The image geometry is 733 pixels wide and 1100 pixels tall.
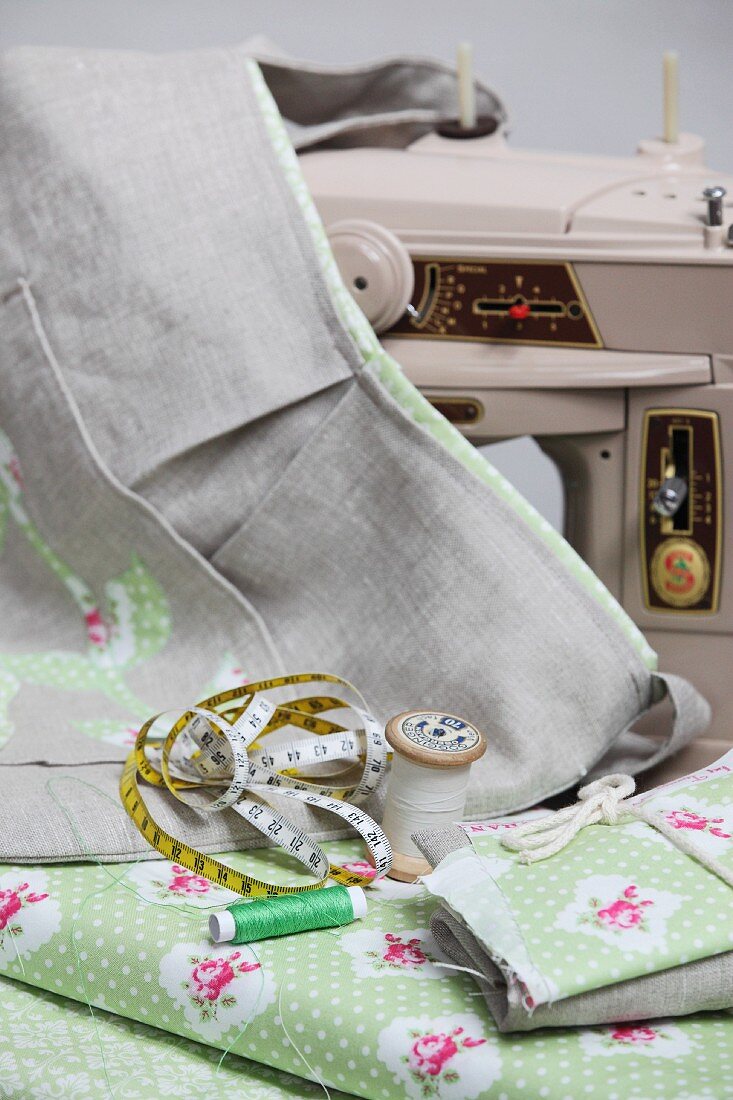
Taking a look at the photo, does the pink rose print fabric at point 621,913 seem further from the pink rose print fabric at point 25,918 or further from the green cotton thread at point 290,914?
the pink rose print fabric at point 25,918

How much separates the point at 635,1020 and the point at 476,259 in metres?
0.79

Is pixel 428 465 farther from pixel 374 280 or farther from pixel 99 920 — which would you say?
pixel 99 920

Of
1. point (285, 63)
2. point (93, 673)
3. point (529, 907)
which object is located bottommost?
point (93, 673)

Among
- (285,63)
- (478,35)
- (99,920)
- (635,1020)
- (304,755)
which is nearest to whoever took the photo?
(635,1020)

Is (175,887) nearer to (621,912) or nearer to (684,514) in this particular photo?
(621,912)

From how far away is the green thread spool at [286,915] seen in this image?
1060 millimetres

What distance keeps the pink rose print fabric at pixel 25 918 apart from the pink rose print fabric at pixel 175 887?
0.08m

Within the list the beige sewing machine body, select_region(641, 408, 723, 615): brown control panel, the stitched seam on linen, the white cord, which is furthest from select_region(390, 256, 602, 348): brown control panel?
the white cord

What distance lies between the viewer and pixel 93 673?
1.51 meters

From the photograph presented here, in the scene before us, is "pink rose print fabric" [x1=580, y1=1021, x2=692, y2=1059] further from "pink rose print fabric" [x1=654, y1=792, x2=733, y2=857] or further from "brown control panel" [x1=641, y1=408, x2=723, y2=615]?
"brown control panel" [x1=641, y1=408, x2=723, y2=615]

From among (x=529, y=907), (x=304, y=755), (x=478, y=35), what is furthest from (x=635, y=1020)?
(x=478, y=35)

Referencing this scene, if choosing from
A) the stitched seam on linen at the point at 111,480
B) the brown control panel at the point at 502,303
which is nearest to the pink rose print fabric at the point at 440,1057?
the stitched seam on linen at the point at 111,480

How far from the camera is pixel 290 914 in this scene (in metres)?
1.07

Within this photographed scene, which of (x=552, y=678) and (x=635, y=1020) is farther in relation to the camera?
(x=552, y=678)
